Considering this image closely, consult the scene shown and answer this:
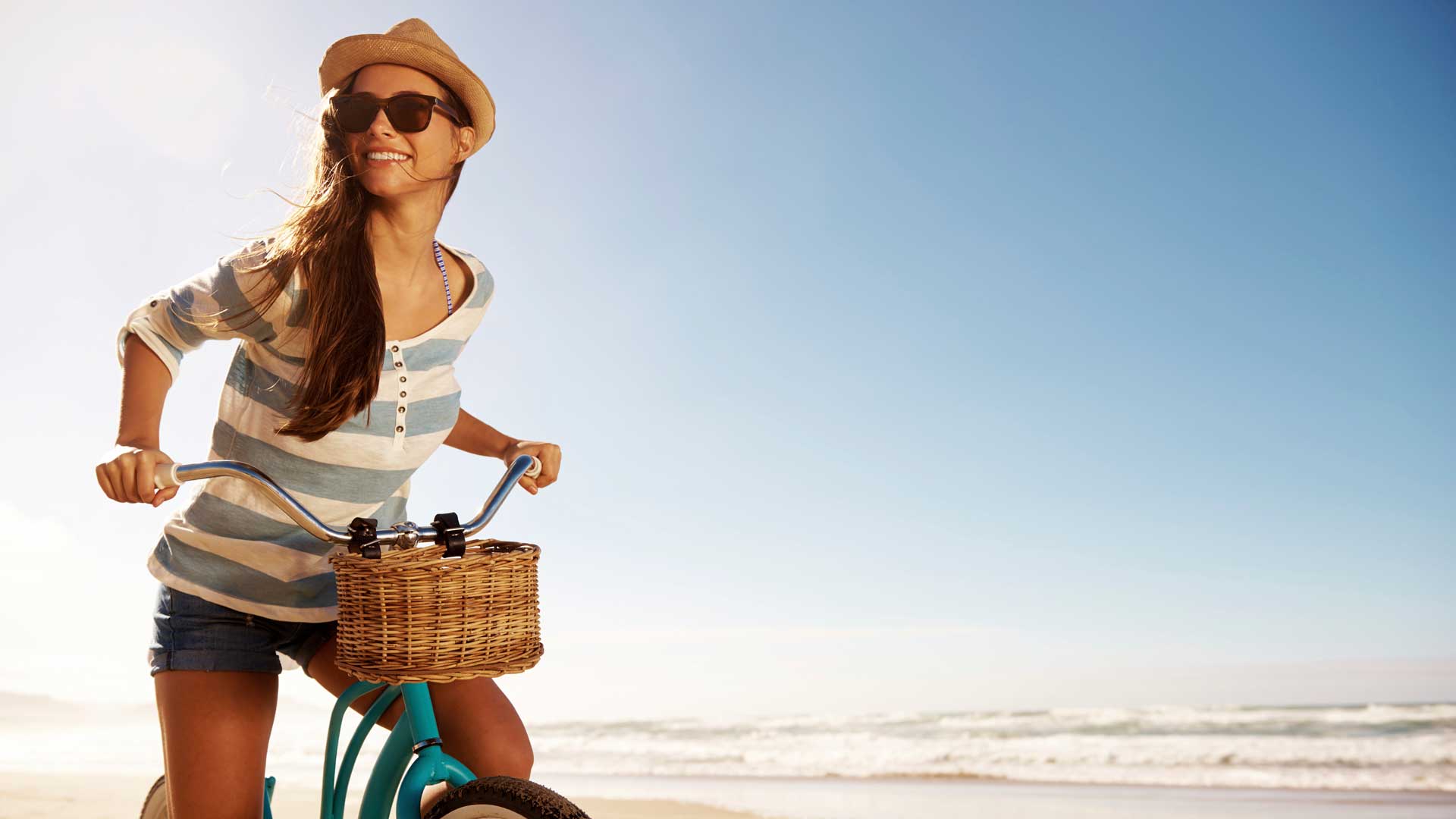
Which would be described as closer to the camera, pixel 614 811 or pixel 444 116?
pixel 444 116

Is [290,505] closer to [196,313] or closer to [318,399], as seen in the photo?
[318,399]

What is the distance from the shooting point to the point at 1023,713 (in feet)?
48.7

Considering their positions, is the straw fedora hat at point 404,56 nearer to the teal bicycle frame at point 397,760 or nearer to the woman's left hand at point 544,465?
the woman's left hand at point 544,465

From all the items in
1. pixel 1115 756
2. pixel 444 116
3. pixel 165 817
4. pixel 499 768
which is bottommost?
pixel 1115 756

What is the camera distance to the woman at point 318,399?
189 centimetres

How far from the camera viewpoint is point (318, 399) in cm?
188

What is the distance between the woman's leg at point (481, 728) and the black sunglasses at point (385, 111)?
1.11m

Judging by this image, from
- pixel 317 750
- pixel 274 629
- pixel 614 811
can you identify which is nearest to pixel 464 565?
pixel 274 629

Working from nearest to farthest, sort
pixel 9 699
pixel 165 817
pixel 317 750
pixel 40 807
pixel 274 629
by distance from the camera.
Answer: pixel 274 629, pixel 165 817, pixel 40 807, pixel 317 750, pixel 9 699

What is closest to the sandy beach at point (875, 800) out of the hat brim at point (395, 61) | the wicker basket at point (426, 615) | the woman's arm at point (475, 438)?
the woman's arm at point (475, 438)

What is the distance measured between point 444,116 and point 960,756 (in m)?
12.1

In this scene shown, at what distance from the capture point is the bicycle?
1.57 meters

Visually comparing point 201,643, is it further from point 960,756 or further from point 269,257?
point 960,756

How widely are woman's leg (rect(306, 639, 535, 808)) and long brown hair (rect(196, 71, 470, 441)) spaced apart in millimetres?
499
